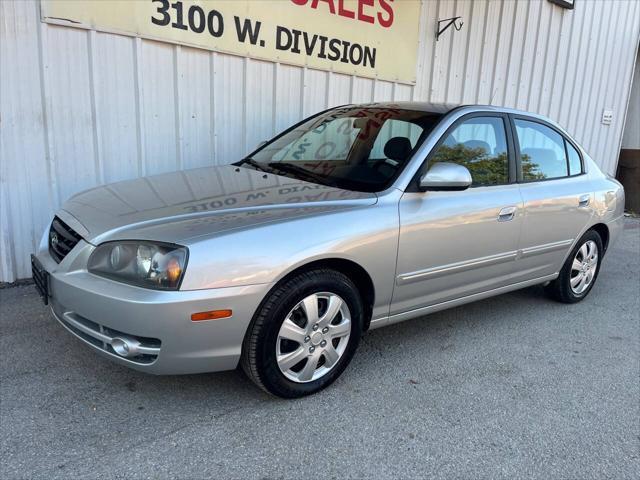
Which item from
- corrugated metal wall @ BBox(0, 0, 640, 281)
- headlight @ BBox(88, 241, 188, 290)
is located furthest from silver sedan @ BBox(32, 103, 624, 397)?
corrugated metal wall @ BBox(0, 0, 640, 281)

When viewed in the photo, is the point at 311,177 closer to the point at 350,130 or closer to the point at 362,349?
the point at 350,130

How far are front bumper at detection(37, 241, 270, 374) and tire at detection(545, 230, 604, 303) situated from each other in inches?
121

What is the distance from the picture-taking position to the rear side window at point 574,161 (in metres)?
4.36

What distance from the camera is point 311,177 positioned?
3344mm

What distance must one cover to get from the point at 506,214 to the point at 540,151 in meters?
0.86

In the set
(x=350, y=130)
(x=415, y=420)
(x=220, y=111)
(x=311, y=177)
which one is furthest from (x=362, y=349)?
(x=220, y=111)

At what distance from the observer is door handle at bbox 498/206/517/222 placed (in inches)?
139

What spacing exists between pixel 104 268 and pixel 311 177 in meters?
1.39

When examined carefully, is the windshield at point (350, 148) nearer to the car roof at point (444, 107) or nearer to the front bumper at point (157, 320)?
the car roof at point (444, 107)

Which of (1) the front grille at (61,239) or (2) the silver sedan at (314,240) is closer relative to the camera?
(2) the silver sedan at (314,240)

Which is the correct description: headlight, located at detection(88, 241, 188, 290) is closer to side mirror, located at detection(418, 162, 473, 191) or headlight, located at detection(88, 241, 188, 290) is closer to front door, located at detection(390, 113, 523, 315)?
front door, located at detection(390, 113, 523, 315)

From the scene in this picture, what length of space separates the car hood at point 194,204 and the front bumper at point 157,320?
0.24m

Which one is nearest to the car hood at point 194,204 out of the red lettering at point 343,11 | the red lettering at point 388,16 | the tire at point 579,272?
the tire at point 579,272

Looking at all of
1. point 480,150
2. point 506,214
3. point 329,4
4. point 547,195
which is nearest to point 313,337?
point 506,214
